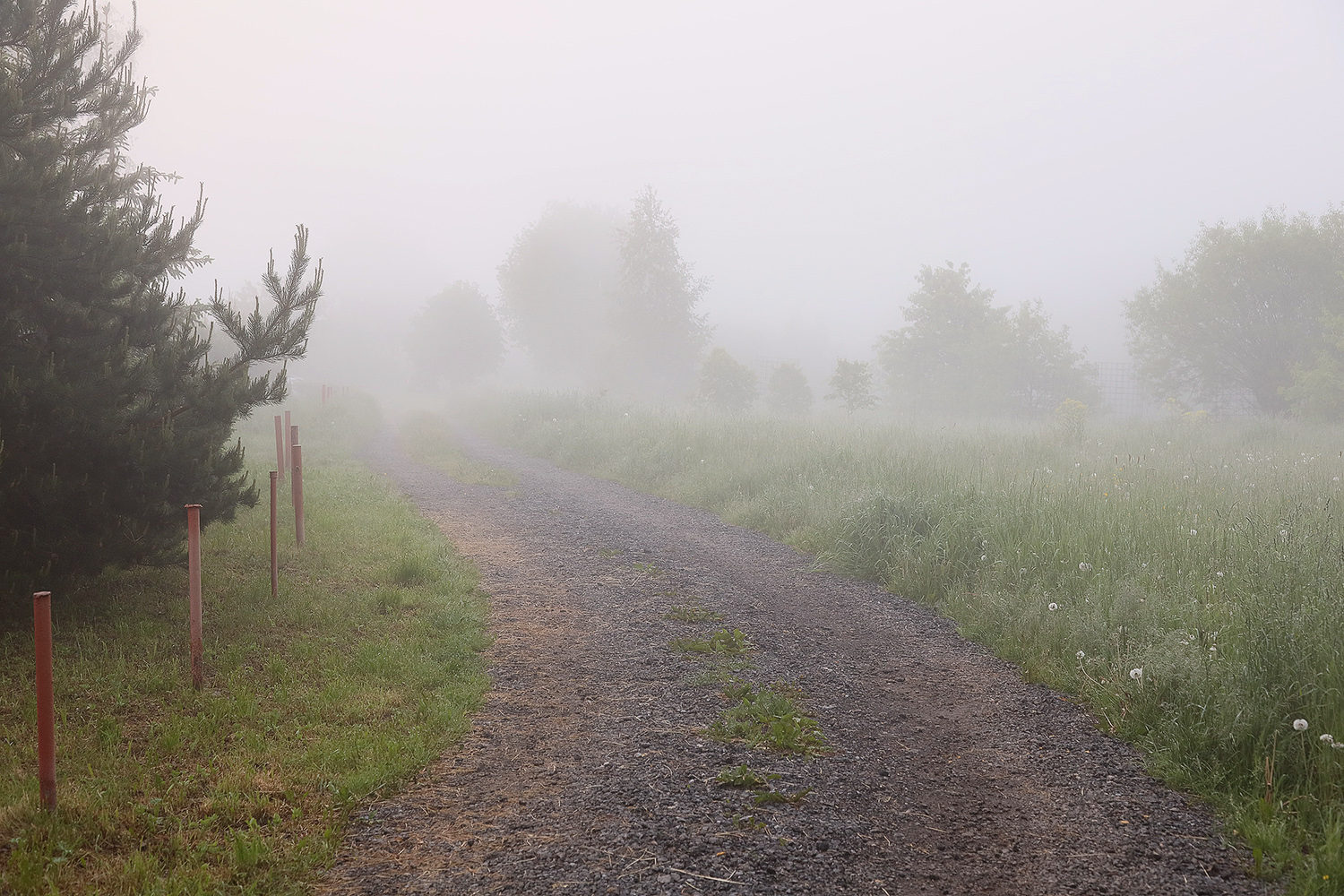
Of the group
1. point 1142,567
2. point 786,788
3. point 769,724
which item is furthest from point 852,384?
point 786,788

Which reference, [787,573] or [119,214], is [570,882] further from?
[119,214]

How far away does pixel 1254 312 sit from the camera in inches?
936

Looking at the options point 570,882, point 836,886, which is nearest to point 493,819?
point 570,882

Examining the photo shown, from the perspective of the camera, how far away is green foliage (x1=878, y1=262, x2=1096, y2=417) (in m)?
31.5

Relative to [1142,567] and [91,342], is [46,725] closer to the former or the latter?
[91,342]

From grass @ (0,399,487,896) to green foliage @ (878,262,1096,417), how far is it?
2867cm

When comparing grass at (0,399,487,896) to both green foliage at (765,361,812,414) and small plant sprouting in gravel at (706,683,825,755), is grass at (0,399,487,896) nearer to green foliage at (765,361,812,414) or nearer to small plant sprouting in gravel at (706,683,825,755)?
small plant sprouting in gravel at (706,683,825,755)

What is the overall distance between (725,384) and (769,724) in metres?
27.6

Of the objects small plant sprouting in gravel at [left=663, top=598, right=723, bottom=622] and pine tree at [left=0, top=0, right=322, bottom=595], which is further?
small plant sprouting in gravel at [left=663, top=598, right=723, bottom=622]

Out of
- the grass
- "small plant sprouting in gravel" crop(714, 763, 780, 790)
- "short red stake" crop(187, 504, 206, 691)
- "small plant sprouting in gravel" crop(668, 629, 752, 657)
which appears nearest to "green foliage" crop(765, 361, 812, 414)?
the grass

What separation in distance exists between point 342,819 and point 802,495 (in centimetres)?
905

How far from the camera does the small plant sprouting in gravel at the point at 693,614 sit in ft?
23.3

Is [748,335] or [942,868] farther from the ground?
[748,335]

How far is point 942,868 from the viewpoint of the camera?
3395mm
